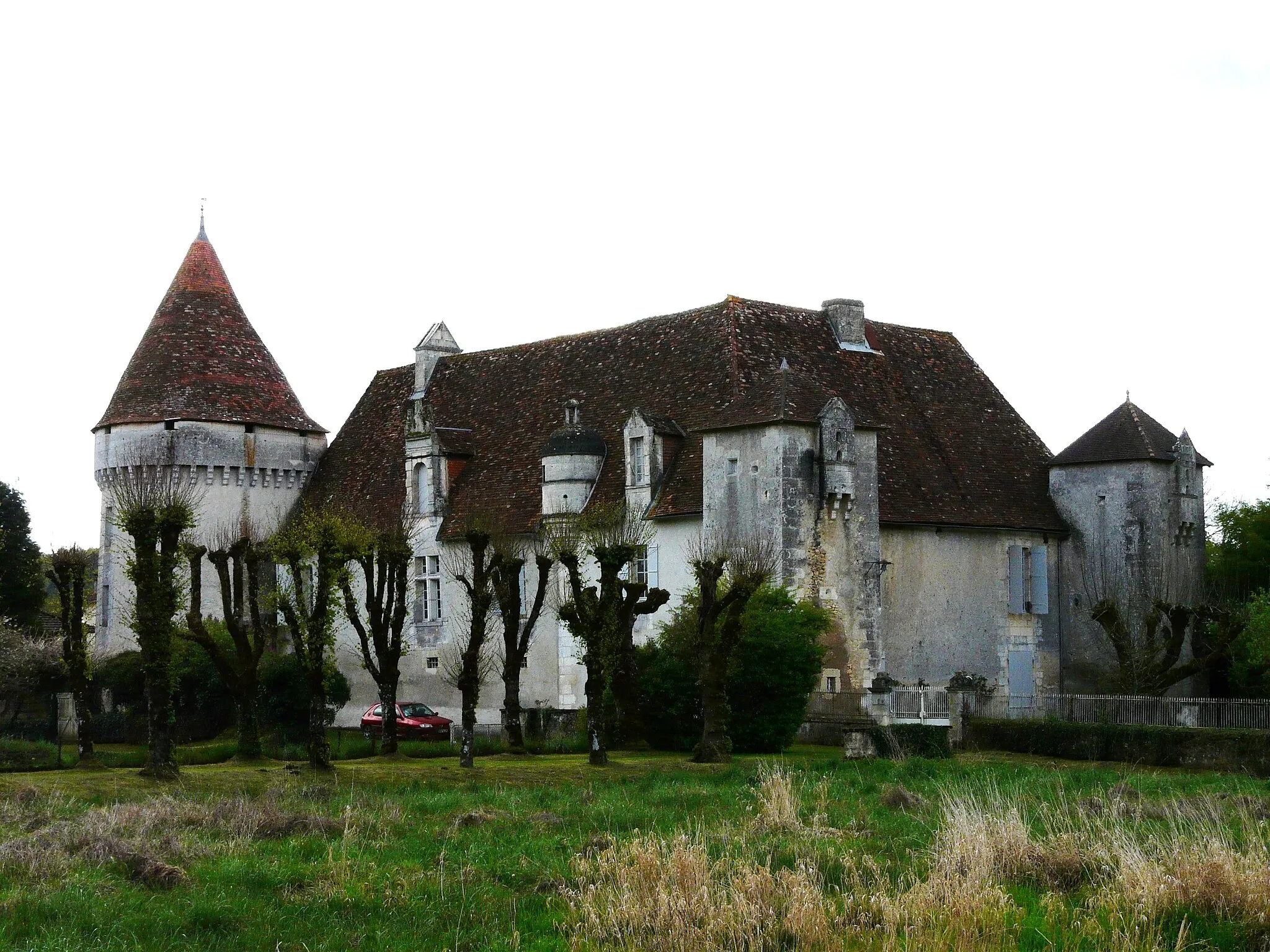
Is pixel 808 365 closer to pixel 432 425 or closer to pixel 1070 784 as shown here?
pixel 432 425

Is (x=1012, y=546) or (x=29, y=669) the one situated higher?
(x=1012, y=546)

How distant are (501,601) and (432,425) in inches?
488

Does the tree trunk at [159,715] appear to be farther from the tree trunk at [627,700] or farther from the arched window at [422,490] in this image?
the arched window at [422,490]

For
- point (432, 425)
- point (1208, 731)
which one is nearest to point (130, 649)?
point (432, 425)

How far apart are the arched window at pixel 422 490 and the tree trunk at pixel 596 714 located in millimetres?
14085

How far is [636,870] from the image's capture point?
45.8 ft

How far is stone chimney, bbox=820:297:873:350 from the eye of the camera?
43.8 metres

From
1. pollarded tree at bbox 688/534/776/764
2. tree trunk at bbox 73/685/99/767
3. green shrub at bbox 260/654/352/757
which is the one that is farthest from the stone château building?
tree trunk at bbox 73/685/99/767

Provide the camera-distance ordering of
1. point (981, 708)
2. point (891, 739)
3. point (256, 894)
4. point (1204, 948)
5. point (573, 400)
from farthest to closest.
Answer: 1. point (573, 400)
2. point (981, 708)
3. point (891, 739)
4. point (256, 894)
5. point (1204, 948)

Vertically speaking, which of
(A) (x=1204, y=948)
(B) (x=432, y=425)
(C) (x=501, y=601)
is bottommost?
(A) (x=1204, y=948)

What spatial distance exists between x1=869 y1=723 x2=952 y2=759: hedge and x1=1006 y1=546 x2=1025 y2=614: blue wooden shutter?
11.7m

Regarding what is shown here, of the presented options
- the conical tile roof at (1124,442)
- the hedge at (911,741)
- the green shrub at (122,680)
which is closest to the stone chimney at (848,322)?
the conical tile roof at (1124,442)

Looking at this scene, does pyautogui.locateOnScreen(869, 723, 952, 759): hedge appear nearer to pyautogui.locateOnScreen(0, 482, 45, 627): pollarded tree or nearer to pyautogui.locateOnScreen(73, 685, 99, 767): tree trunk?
pyautogui.locateOnScreen(73, 685, 99, 767): tree trunk

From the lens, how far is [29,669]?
45.4 meters
